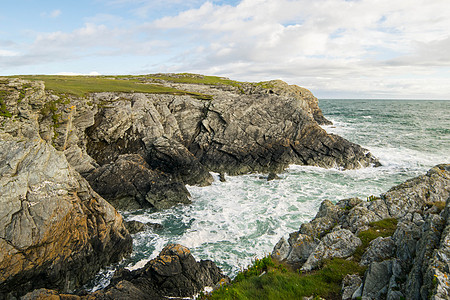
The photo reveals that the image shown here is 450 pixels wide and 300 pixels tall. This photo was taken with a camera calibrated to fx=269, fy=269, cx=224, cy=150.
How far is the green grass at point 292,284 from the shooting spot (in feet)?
29.4

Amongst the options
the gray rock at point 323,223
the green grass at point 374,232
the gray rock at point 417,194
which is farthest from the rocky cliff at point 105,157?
the gray rock at point 417,194

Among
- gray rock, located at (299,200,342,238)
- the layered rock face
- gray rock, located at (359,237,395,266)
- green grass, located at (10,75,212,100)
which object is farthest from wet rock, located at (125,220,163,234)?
green grass, located at (10,75,212,100)

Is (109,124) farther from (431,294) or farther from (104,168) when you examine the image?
(431,294)

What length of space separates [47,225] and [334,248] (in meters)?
15.3

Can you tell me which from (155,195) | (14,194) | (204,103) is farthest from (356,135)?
(14,194)

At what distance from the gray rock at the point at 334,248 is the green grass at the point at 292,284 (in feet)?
1.42

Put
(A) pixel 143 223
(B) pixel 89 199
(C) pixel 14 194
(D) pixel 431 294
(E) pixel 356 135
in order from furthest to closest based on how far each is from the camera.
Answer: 1. (E) pixel 356 135
2. (A) pixel 143 223
3. (B) pixel 89 199
4. (C) pixel 14 194
5. (D) pixel 431 294

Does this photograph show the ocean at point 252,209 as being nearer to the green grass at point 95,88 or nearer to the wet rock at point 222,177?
the wet rock at point 222,177

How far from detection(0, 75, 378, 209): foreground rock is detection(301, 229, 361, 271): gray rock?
750 inches

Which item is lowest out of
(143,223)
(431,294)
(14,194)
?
(143,223)

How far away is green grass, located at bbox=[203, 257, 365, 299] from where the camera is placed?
29.4 feet

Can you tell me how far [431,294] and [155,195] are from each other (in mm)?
24818

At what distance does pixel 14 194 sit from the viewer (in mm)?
15188

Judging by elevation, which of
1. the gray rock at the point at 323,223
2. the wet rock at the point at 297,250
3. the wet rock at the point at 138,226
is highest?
the gray rock at the point at 323,223
